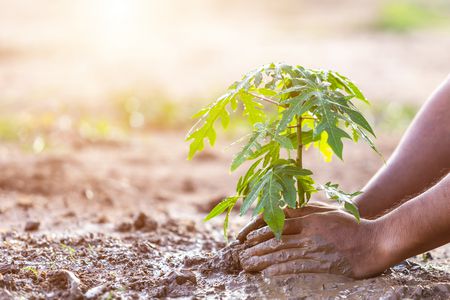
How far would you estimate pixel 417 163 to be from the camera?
2822 millimetres

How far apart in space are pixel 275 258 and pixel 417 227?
0.48 metres

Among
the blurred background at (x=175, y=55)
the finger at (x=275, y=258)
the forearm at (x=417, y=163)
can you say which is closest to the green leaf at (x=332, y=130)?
the finger at (x=275, y=258)

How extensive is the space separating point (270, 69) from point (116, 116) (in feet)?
17.1

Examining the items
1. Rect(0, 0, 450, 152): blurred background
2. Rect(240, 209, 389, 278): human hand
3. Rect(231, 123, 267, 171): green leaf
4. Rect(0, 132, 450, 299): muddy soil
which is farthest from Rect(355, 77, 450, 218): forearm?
Rect(0, 0, 450, 152): blurred background

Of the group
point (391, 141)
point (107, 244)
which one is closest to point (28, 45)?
point (391, 141)

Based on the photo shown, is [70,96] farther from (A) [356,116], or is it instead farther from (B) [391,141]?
(A) [356,116]

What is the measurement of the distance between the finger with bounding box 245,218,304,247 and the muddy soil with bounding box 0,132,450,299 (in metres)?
0.13

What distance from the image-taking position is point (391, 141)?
5.94 m

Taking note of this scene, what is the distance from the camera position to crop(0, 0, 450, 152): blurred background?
23.7ft

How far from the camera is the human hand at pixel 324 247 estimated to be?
2305mm

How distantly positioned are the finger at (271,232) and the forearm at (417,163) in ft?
1.43

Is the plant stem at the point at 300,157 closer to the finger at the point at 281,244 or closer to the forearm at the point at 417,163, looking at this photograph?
the finger at the point at 281,244

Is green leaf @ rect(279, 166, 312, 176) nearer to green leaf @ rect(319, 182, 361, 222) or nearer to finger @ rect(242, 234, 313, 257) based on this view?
green leaf @ rect(319, 182, 361, 222)

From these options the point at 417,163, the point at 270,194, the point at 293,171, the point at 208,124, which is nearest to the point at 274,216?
the point at 270,194
